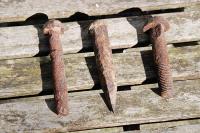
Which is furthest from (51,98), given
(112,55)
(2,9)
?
(2,9)

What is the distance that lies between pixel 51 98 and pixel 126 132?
0.65m

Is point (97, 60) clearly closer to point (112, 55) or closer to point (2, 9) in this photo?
point (112, 55)

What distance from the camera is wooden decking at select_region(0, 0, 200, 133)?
9.70ft

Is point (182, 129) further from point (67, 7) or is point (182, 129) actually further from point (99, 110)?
point (67, 7)

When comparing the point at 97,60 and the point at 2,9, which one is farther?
the point at 2,9

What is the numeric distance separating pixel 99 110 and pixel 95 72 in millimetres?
327

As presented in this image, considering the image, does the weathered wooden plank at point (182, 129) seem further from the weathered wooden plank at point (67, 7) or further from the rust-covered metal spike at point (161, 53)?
the weathered wooden plank at point (67, 7)

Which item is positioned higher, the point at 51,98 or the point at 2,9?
the point at 2,9

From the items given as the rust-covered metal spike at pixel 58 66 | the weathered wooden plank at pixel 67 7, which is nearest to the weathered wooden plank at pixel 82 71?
the rust-covered metal spike at pixel 58 66

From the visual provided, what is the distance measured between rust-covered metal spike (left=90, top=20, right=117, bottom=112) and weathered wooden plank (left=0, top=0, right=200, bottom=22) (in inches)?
10.9

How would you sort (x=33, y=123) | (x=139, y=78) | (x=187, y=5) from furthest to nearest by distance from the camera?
(x=187, y=5), (x=139, y=78), (x=33, y=123)

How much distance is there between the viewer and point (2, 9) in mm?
3283

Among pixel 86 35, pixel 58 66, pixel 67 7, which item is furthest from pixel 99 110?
pixel 67 7

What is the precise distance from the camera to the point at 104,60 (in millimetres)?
3037
